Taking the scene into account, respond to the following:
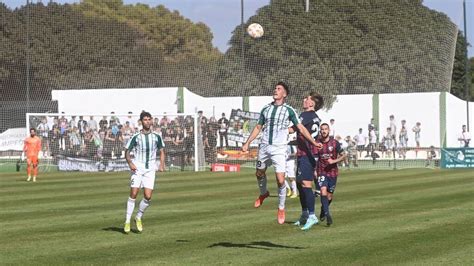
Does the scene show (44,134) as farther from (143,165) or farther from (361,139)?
(143,165)

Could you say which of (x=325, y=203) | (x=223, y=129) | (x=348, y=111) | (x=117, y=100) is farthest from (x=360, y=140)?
(x=325, y=203)

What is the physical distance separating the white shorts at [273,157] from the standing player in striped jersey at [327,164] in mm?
1903

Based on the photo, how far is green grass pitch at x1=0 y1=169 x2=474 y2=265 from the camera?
13.0 m

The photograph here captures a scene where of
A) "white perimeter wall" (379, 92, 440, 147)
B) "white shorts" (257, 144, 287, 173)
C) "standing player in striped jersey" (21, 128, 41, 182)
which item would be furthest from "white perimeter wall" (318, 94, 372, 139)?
"white shorts" (257, 144, 287, 173)

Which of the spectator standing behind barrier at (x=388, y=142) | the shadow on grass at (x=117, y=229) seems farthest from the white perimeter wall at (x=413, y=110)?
the shadow on grass at (x=117, y=229)

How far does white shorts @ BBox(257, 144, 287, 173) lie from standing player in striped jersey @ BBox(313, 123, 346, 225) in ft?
6.24

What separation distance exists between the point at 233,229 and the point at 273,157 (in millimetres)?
2120

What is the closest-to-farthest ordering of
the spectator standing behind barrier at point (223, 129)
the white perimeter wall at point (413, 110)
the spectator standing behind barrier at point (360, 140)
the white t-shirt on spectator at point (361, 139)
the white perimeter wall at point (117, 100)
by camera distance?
the spectator standing behind barrier at point (223, 129)
the spectator standing behind barrier at point (360, 140)
the white t-shirt on spectator at point (361, 139)
the white perimeter wall at point (413, 110)
the white perimeter wall at point (117, 100)

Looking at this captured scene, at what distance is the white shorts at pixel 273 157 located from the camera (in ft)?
50.0

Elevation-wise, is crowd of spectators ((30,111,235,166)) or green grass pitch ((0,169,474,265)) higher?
crowd of spectators ((30,111,235,166))

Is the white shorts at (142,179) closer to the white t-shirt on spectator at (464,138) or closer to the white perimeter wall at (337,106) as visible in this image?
the white perimeter wall at (337,106)

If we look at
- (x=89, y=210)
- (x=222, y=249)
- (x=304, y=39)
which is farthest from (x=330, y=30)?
(x=222, y=249)

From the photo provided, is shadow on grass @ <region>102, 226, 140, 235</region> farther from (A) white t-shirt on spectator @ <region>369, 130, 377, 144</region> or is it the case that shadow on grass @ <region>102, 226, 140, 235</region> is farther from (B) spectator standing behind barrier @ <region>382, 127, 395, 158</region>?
(A) white t-shirt on spectator @ <region>369, 130, 377, 144</region>

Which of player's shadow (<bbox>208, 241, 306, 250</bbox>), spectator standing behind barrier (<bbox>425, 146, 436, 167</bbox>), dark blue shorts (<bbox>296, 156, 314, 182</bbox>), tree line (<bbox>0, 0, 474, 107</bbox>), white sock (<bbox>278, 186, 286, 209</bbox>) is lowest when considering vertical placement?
player's shadow (<bbox>208, 241, 306, 250</bbox>)
